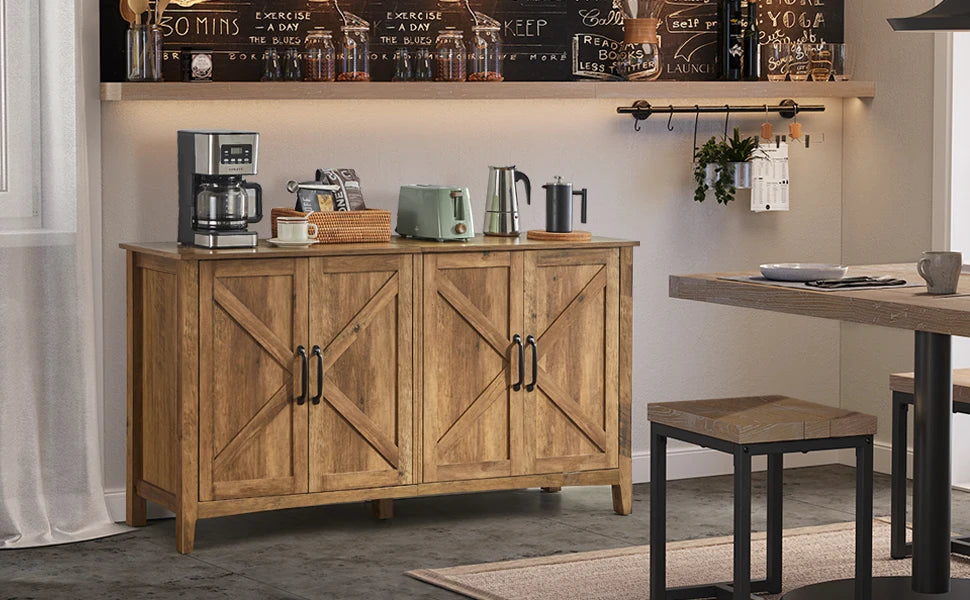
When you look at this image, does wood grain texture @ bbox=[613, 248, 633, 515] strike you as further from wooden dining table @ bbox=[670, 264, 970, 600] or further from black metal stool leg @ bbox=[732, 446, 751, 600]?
black metal stool leg @ bbox=[732, 446, 751, 600]

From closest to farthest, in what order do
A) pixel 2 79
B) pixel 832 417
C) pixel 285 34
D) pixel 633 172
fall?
1. pixel 832 417
2. pixel 2 79
3. pixel 285 34
4. pixel 633 172

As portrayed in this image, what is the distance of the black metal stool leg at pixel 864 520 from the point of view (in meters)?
3.66

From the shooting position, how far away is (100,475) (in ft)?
16.3

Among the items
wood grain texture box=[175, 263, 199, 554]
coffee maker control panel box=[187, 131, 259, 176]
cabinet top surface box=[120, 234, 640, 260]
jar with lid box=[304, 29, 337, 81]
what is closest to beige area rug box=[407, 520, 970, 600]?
wood grain texture box=[175, 263, 199, 554]

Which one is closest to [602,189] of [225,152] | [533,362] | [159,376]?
[533,362]

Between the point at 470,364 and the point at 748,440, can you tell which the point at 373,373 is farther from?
the point at 748,440

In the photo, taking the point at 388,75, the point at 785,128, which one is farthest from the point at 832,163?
the point at 388,75

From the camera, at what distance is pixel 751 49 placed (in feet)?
18.8

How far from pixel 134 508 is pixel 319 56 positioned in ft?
5.21

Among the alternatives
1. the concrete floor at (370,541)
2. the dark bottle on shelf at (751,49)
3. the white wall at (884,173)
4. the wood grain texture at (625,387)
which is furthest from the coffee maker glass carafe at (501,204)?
the white wall at (884,173)

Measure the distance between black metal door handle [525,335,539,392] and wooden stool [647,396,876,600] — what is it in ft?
3.89

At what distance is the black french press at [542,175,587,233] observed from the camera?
5.16 metres

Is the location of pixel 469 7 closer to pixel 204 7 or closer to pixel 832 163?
pixel 204 7

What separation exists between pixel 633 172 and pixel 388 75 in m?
1.02
